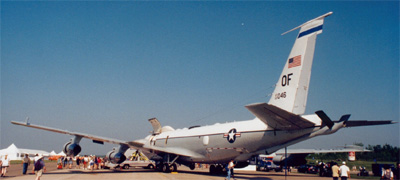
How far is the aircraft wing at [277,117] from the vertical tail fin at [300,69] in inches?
28.8

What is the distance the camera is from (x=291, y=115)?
44.5 feet

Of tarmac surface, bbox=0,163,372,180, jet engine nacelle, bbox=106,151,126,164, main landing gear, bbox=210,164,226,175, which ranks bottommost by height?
Result: tarmac surface, bbox=0,163,372,180

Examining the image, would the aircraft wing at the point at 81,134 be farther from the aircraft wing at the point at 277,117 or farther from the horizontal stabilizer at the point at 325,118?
the horizontal stabilizer at the point at 325,118

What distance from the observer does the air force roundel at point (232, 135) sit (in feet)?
59.2

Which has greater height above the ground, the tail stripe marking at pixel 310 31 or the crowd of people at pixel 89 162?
the tail stripe marking at pixel 310 31

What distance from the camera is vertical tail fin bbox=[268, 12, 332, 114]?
14672mm

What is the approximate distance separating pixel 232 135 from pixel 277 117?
15.9 ft

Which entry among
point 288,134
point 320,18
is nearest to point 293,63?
point 320,18

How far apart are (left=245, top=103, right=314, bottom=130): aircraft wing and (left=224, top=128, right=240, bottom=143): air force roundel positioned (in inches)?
125

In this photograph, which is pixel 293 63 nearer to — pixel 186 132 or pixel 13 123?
pixel 186 132

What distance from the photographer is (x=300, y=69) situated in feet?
48.8

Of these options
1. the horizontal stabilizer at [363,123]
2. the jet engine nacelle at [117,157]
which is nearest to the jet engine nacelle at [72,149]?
the jet engine nacelle at [117,157]

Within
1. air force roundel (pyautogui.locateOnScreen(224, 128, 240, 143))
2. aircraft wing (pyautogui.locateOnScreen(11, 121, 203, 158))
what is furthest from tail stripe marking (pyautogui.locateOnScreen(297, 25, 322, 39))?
aircraft wing (pyautogui.locateOnScreen(11, 121, 203, 158))

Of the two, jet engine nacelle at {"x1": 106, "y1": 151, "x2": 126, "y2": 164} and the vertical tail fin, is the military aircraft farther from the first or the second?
jet engine nacelle at {"x1": 106, "y1": 151, "x2": 126, "y2": 164}
